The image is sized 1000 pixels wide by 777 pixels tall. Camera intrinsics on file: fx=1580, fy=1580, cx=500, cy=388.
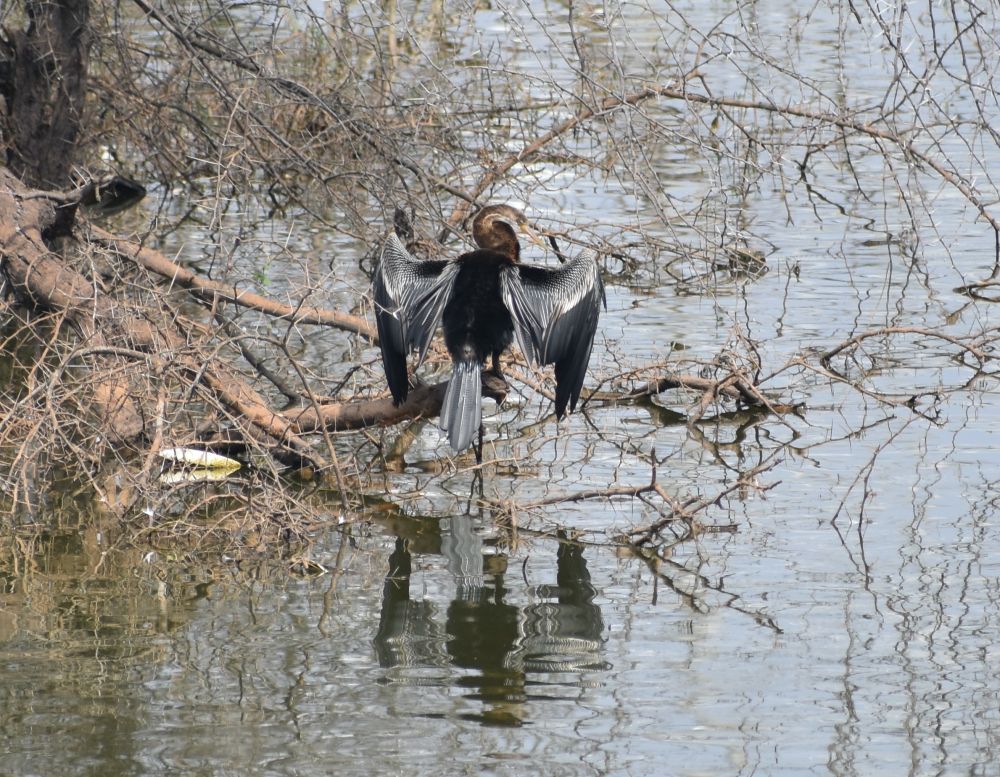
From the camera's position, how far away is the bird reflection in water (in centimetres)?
437

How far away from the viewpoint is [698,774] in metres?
3.81

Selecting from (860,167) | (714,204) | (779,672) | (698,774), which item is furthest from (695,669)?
(860,167)

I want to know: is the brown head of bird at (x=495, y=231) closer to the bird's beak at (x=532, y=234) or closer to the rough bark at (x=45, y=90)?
the bird's beak at (x=532, y=234)

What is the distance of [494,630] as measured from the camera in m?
4.78

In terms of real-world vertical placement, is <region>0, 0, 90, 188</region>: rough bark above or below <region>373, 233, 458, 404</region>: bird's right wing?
above

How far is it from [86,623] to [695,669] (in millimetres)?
1843

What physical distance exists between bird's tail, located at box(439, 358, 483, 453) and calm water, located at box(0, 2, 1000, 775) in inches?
13.3

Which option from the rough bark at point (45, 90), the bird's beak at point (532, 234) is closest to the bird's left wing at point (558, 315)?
Result: the bird's beak at point (532, 234)

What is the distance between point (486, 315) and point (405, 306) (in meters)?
0.32

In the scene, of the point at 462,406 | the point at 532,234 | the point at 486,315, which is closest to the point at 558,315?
the point at 486,315

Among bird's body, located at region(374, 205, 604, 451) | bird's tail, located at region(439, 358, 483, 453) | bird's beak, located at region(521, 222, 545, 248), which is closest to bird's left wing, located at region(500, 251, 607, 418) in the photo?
bird's body, located at region(374, 205, 604, 451)

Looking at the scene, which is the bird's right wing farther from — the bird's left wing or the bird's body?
the bird's left wing

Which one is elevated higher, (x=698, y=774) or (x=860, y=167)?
(x=860, y=167)

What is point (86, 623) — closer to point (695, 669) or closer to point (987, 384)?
point (695, 669)
